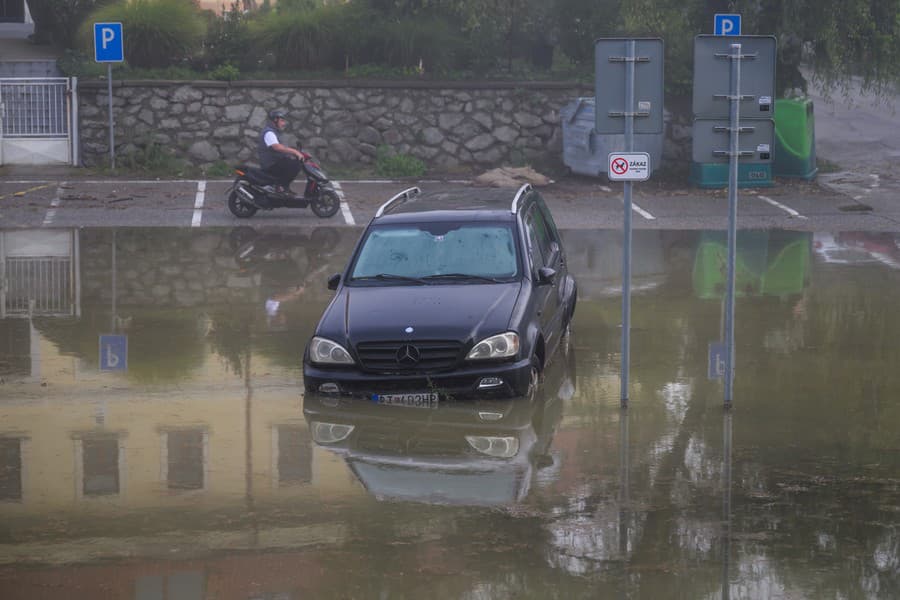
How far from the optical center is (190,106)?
2514cm

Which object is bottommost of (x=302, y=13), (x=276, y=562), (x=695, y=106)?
(x=276, y=562)

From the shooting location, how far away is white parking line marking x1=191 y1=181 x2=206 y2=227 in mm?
20438

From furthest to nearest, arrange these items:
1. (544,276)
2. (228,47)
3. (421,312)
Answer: (228,47) → (544,276) → (421,312)

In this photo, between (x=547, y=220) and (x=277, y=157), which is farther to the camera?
(x=277, y=157)

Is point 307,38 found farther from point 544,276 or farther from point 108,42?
point 544,276

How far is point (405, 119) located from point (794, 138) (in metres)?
7.37

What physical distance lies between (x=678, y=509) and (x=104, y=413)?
460 cm

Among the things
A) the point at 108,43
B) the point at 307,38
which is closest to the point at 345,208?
the point at 108,43

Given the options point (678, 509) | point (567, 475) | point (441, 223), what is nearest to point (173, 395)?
point (441, 223)

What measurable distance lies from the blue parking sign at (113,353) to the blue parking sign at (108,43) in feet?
39.7

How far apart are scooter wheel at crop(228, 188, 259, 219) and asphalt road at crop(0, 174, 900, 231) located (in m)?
0.14

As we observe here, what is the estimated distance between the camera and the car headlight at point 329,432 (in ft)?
30.5

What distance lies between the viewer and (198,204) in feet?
71.6

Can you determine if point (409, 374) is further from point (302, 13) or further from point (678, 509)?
point (302, 13)
